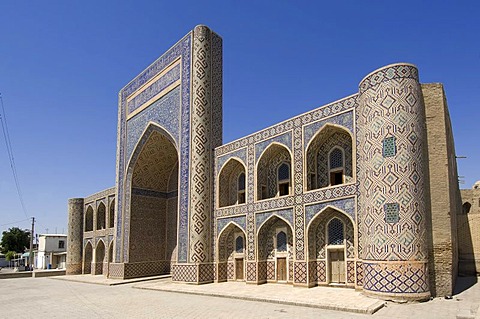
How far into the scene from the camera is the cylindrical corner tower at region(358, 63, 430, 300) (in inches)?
344

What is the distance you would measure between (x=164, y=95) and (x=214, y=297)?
925 cm

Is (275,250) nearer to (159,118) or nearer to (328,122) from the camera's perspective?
(328,122)

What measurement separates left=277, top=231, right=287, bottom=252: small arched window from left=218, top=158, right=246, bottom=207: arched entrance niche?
2.44 meters

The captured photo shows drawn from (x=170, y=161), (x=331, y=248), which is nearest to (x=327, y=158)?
(x=331, y=248)

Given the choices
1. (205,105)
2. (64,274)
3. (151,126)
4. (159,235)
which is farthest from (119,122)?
(64,274)

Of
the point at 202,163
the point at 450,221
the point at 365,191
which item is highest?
the point at 202,163

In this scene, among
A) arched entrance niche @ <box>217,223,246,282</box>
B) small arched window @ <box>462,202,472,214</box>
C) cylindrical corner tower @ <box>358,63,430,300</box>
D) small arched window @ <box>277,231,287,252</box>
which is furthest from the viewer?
small arched window @ <box>462,202,472,214</box>

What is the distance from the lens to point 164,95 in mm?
17234

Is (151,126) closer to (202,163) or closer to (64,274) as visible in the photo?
(202,163)

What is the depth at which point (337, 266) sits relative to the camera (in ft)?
36.3

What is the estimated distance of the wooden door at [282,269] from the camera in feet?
41.0

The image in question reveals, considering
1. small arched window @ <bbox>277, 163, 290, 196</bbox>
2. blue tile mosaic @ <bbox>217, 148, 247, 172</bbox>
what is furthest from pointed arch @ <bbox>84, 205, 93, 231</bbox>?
small arched window @ <bbox>277, 163, 290, 196</bbox>

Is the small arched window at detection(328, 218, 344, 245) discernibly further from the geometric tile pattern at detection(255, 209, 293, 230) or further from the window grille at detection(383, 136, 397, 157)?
the window grille at detection(383, 136, 397, 157)

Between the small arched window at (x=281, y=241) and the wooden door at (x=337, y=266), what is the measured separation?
1787 mm
